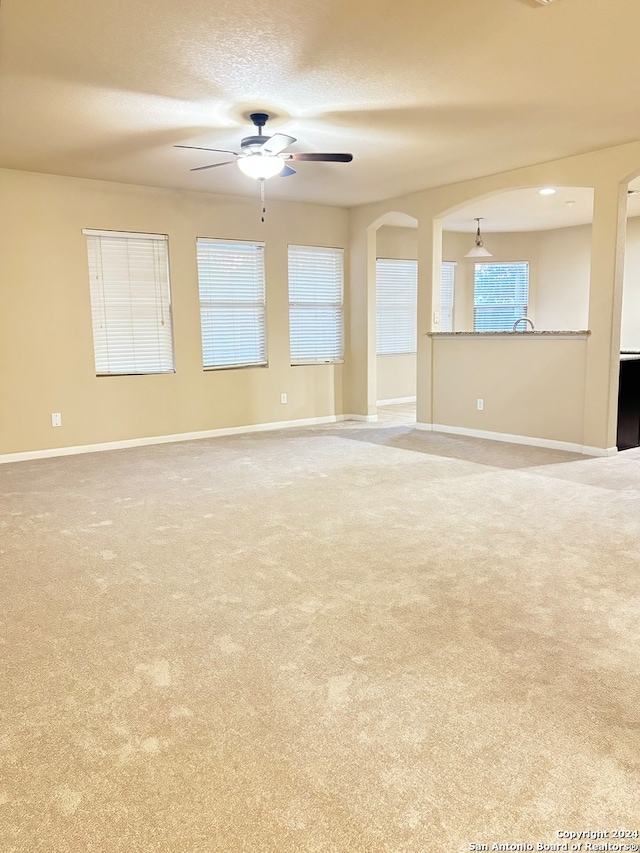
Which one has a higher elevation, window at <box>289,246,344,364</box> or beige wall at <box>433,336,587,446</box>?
window at <box>289,246,344,364</box>

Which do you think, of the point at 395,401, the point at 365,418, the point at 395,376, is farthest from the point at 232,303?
the point at 395,401

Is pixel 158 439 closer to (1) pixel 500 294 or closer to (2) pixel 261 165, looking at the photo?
(2) pixel 261 165

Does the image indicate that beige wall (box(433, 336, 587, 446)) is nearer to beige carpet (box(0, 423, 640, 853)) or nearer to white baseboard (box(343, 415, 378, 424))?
white baseboard (box(343, 415, 378, 424))

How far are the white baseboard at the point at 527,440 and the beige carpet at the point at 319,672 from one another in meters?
1.24

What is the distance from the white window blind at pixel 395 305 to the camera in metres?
8.95

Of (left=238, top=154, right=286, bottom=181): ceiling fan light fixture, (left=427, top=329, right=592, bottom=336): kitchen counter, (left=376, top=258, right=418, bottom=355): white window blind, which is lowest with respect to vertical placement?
(left=427, top=329, right=592, bottom=336): kitchen counter

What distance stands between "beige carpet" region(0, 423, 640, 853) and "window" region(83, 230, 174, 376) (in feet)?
7.85

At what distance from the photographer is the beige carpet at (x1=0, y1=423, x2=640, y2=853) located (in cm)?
147

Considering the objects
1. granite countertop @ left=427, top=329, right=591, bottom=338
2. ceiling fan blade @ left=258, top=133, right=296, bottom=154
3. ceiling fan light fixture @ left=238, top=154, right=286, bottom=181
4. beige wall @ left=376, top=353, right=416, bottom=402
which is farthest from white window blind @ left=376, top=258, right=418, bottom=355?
ceiling fan blade @ left=258, top=133, right=296, bottom=154

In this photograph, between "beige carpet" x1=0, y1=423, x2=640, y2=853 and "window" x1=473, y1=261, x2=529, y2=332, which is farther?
"window" x1=473, y1=261, x2=529, y2=332

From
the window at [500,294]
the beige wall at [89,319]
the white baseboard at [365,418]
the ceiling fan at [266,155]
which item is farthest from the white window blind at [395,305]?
the ceiling fan at [266,155]

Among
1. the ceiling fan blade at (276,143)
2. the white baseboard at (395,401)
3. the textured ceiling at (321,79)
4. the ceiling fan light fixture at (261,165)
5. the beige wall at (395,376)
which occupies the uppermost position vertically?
the textured ceiling at (321,79)

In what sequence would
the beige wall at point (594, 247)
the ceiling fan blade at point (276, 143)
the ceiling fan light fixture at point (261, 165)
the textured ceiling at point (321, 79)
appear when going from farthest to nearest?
the beige wall at point (594, 247) → the ceiling fan light fixture at point (261, 165) → the ceiling fan blade at point (276, 143) → the textured ceiling at point (321, 79)

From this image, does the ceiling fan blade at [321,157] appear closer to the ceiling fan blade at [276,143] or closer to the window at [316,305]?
the ceiling fan blade at [276,143]
